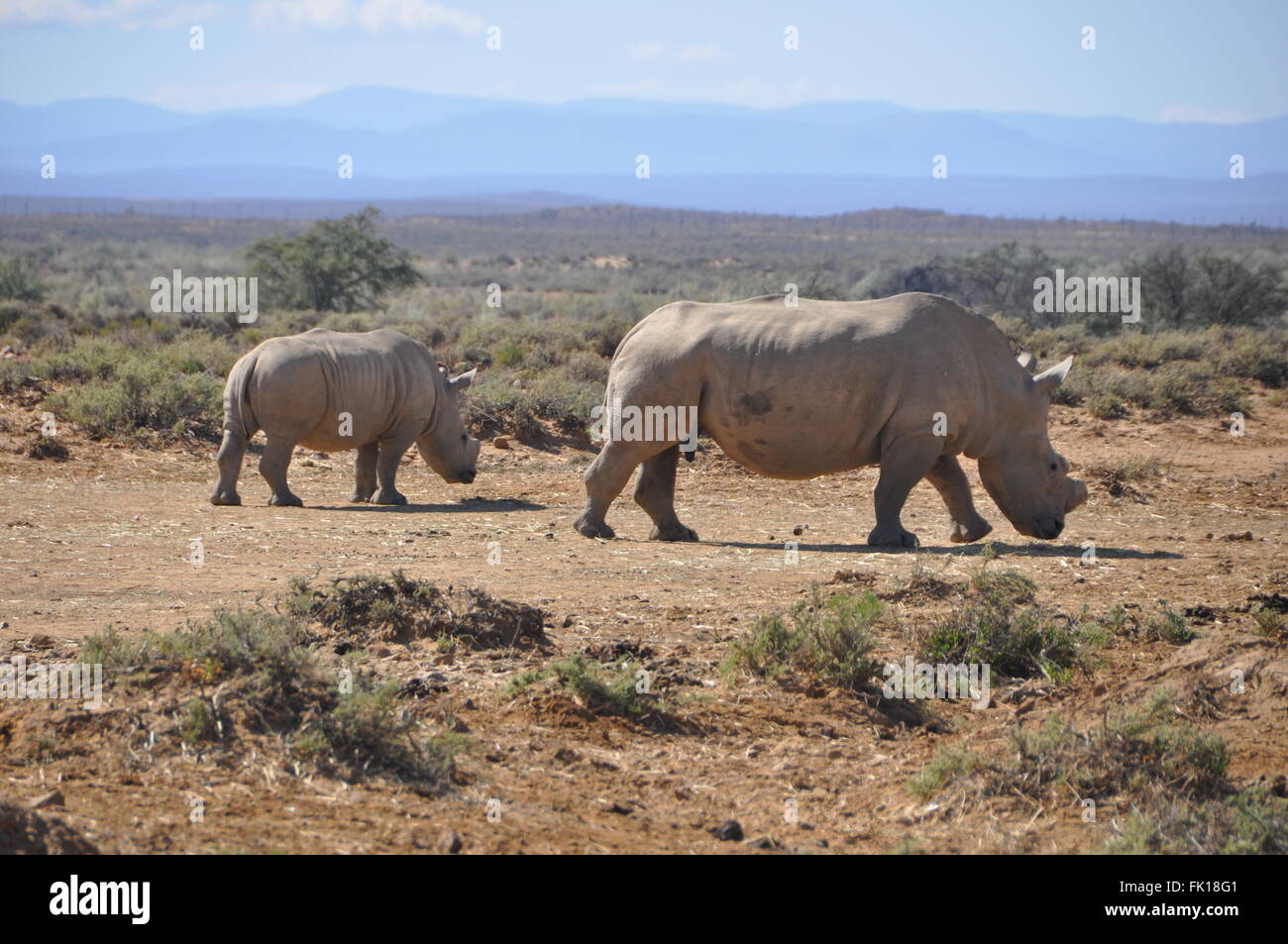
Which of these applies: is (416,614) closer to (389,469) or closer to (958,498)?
(958,498)

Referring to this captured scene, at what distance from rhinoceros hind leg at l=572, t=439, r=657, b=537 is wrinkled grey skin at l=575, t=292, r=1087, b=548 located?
1 cm

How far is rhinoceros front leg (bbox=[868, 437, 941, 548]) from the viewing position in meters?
11.4

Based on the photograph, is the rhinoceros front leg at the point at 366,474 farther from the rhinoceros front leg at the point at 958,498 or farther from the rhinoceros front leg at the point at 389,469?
the rhinoceros front leg at the point at 958,498

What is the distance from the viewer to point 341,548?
426 inches

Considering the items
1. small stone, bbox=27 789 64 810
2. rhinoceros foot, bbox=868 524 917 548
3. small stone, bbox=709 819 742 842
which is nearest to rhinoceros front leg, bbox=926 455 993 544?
rhinoceros foot, bbox=868 524 917 548

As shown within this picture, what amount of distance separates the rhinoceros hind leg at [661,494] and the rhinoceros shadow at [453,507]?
2006 millimetres

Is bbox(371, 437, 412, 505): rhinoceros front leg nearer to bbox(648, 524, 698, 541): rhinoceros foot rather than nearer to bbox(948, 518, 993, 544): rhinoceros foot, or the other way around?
bbox(648, 524, 698, 541): rhinoceros foot

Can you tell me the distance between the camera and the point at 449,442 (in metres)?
14.7

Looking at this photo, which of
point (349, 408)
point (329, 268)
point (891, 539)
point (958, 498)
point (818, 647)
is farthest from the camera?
point (329, 268)

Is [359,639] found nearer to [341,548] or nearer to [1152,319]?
[341,548]

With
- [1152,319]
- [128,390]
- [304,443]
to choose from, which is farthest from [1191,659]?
[1152,319]

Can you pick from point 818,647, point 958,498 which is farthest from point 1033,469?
point 818,647

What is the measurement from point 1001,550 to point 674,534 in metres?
2.71

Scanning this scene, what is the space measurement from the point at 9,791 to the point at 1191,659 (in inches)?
230
